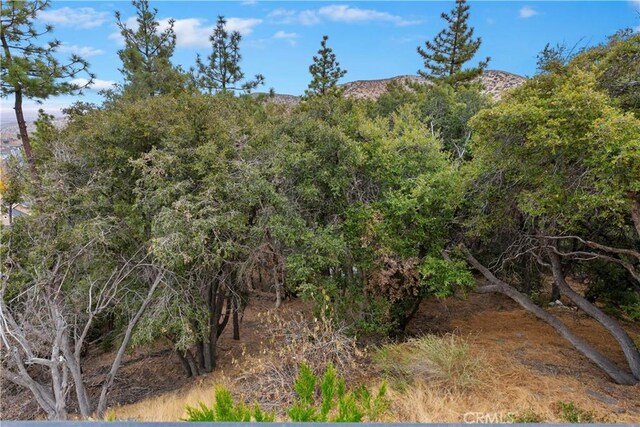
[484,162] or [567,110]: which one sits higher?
[567,110]

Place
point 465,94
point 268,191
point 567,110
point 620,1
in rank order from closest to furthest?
1. point 567,110
2. point 620,1
3. point 268,191
4. point 465,94

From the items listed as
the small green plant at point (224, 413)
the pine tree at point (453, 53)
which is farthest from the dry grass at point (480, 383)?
the pine tree at point (453, 53)

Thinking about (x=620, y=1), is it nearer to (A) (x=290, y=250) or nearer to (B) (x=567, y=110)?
(B) (x=567, y=110)

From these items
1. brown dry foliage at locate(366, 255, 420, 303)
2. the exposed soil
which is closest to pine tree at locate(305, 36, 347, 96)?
the exposed soil

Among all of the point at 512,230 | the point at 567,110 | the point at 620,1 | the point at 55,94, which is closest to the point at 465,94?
the point at 512,230

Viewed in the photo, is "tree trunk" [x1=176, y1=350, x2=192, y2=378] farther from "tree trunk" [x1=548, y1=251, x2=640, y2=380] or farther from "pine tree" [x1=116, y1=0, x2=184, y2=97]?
"tree trunk" [x1=548, y1=251, x2=640, y2=380]

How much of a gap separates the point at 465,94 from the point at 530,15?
7.73 meters

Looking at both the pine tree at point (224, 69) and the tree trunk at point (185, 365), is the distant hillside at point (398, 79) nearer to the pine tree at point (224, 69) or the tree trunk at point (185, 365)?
the pine tree at point (224, 69)

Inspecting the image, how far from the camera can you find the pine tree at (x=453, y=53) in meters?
18.0

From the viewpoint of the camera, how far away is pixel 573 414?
160 inches

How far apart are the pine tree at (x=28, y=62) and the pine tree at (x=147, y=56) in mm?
1576

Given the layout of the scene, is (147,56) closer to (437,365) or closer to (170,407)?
(170,407)

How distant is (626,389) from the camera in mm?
5246

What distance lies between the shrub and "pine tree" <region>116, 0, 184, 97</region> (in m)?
8.36
